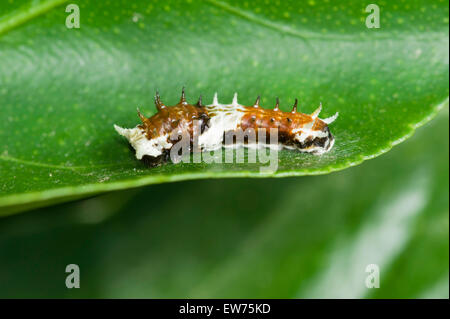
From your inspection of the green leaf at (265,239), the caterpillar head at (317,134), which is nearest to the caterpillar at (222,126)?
the caterpillar head at (317,134)

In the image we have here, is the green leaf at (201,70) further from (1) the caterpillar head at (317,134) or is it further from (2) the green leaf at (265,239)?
(2) the green leaf at (265,239)

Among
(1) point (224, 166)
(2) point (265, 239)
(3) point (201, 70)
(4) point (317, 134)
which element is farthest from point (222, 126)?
(2) point (265, 239)

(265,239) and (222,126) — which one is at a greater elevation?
(222,126)

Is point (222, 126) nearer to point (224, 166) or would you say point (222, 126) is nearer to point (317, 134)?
point (317, 134)

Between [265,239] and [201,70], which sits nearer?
[201,70]

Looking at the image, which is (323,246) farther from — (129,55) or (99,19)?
(99,19)

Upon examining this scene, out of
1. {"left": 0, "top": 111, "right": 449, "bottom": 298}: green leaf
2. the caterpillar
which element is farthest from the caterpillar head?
{"left": 0, "top": 111, "right": 449, "bottom": 298}: green leaf

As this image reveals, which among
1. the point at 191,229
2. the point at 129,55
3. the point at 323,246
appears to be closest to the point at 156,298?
the point at 191,229
